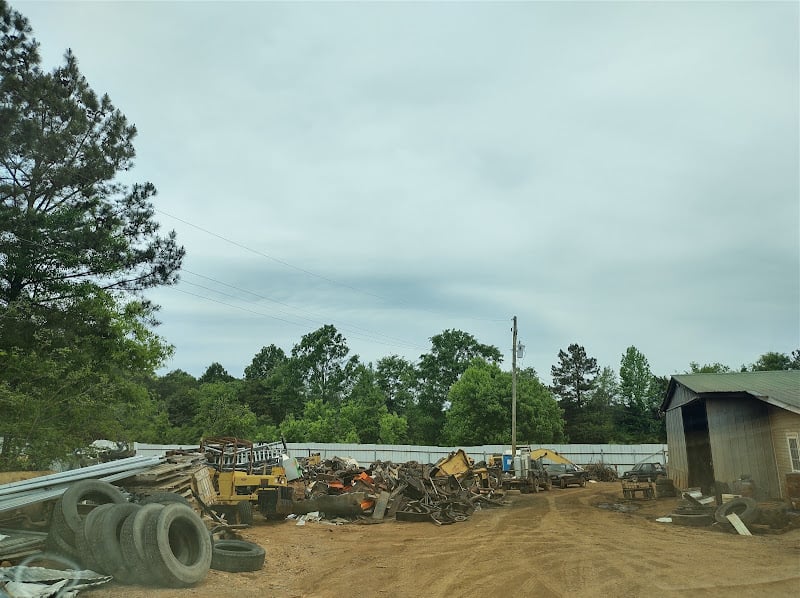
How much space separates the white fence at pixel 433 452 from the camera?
3697 cm

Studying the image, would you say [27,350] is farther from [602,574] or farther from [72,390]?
[602,574]

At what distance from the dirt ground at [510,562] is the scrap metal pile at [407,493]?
0.97m

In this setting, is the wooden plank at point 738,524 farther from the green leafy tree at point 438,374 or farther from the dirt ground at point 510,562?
the green leafy tree at point 438,374

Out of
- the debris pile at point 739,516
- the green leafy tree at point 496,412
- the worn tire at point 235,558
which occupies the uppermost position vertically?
the green leafy tree at point 496,412

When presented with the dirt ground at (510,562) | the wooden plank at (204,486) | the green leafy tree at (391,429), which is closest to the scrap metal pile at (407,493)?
the dirt ground at (510,562)

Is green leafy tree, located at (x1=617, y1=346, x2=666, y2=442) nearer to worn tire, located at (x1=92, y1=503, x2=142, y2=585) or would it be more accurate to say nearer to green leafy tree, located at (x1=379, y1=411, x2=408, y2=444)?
green leafy tree, located at (x1=379, y1=411, x2=408, y2=444)

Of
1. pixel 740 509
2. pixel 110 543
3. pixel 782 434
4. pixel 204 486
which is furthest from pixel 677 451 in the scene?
pixel 110 543

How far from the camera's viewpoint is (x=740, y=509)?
15.0m

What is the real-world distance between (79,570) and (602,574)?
8.36 metres

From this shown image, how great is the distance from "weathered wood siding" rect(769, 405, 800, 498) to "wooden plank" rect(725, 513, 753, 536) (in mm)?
4886

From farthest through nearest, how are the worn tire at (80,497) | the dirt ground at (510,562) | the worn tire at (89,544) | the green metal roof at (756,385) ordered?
the green metal roof at (756,385) < the worn tire at (80,497) < the dirt ground at (510,562) < the worn tire at (89,544)

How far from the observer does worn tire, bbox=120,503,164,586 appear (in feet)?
26.6

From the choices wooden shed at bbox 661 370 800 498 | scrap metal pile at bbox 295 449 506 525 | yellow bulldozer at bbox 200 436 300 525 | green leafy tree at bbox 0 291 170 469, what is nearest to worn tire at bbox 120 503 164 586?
yellow bulldozer at bbox 200 436 300 525

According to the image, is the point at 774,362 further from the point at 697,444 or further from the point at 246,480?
the point at 246,480
